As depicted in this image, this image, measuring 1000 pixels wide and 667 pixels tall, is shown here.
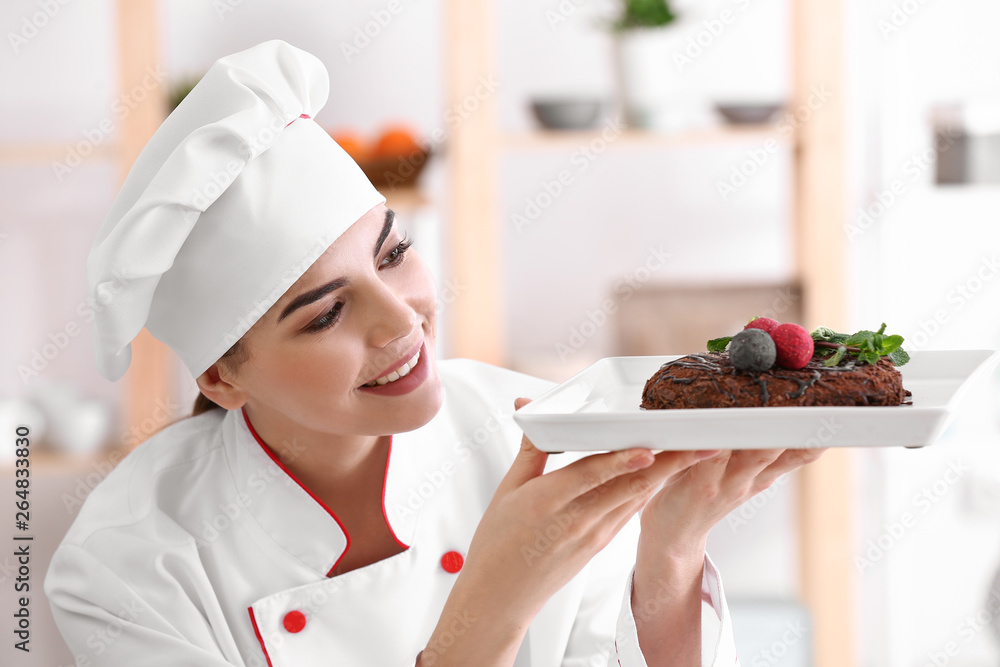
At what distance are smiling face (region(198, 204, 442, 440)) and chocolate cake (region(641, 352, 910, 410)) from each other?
0.33 metres

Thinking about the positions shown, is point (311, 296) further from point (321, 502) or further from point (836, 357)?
point (836, 357)

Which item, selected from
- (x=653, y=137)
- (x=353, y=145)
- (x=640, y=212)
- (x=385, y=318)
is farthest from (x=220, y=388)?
(x=640, y=212)

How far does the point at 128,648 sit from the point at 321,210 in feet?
2.12

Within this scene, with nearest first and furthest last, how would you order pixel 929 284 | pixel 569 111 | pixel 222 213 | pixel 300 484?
pixel 222 213 → pixel 300 484 → pixel 569 111 → pixel 929 284

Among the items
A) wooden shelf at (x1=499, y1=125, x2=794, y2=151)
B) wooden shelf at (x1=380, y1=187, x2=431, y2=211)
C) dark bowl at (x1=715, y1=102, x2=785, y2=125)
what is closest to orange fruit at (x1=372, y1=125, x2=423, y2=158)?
wooden shelf at (x1=380, y1=187, x2=431, y2=211)

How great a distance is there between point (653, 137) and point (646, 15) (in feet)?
1.19

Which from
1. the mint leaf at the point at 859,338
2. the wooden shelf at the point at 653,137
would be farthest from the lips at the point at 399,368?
the wooden shelf at the point at 653,137

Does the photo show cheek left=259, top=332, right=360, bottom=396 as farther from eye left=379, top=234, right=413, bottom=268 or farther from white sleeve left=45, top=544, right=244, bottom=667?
white sleeve left=45, top=544, right=244, bottom=667

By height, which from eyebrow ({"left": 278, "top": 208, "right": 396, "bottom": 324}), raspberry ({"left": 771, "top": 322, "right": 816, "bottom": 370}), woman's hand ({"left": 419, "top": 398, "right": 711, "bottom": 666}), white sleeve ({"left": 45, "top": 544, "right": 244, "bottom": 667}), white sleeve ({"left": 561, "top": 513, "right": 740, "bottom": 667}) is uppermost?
eyebrow ({"left": 278, "top": 208, "right": 396, "bottom": 324})

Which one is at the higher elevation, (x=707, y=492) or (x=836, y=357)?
(x=836, y=357)

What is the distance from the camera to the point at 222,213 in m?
1.11

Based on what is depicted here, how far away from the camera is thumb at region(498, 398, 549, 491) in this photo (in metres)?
1.01

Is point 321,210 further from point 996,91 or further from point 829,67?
point 996,91

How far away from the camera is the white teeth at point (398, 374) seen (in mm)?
1177
